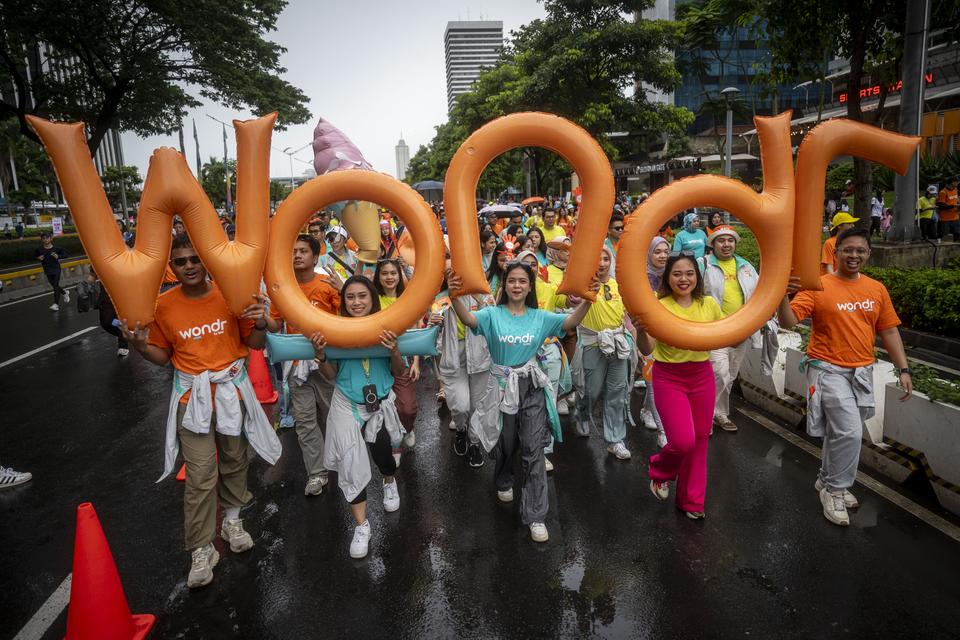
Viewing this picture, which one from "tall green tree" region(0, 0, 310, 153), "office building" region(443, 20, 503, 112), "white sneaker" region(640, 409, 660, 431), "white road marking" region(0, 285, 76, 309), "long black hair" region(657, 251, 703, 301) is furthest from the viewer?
"office building" region(443, 20, 503, 112)

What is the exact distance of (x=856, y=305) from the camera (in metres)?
3.70

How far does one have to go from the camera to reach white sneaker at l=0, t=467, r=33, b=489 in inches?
184

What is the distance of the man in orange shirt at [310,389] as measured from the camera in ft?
14.1

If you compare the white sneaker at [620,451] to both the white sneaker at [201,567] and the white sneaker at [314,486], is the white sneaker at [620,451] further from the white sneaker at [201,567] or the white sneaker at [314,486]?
→ the white sneaker at [201,567]

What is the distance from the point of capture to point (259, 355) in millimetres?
6012

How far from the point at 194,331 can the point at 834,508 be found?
4.08 meters

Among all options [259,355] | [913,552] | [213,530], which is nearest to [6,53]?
[259,355]

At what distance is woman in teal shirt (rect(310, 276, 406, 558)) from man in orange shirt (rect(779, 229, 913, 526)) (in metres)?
2.59

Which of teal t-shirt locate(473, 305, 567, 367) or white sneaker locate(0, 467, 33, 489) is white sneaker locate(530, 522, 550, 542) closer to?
teal t-shirt locate(473, 305, 567, 367)

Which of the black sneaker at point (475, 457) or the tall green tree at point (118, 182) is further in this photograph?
the tall green tree at point (118, 182)

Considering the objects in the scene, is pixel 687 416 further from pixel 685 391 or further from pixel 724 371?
pixel 724 371

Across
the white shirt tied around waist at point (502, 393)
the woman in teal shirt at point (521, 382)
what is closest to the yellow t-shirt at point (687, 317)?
the woman in teal shirt at point (521, 382)

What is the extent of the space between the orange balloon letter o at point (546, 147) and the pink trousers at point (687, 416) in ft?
2.84

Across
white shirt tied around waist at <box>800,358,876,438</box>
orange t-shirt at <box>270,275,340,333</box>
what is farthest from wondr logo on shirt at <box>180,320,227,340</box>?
white shirt tied around waist at <box>800,358,876,438</box>
